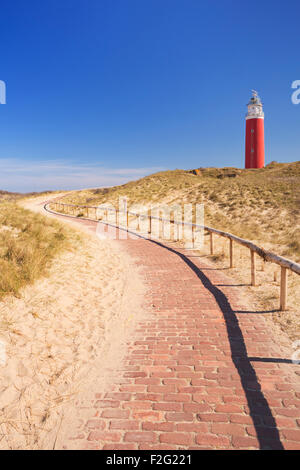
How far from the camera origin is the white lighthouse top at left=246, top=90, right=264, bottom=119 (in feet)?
142

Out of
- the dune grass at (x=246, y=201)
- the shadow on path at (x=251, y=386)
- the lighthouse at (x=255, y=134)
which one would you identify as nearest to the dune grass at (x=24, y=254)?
the shadow on path at (x=251, y=386)

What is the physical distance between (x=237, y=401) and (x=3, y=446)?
2.55 m

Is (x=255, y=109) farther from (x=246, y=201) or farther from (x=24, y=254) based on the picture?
(x=24, y=254)

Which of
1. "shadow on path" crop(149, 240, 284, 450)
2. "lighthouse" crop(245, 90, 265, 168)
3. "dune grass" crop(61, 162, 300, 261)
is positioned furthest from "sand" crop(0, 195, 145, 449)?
"lighthouse" crop(245, 90, 265, 168)

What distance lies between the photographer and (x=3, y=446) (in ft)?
9.50

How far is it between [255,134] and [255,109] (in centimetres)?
388

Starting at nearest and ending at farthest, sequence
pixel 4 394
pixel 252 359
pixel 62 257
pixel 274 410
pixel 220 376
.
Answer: pixel 274 410
pixel 4 394
pixel 220 376
pixel 252 359
pixel 62 257

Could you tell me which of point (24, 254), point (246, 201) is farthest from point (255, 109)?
point (24, 254)

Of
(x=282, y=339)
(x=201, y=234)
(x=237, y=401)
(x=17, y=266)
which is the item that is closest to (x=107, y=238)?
(x=201, y=234)

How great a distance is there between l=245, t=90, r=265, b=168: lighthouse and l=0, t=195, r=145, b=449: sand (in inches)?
1635

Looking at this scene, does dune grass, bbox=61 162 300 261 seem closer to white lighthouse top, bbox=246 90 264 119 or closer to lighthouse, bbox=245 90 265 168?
lighthouse, bbox=245 90 265 168

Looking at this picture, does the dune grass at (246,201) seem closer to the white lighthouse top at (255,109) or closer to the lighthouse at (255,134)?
the lighthouse at (255,134)

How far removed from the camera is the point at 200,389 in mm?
3582
